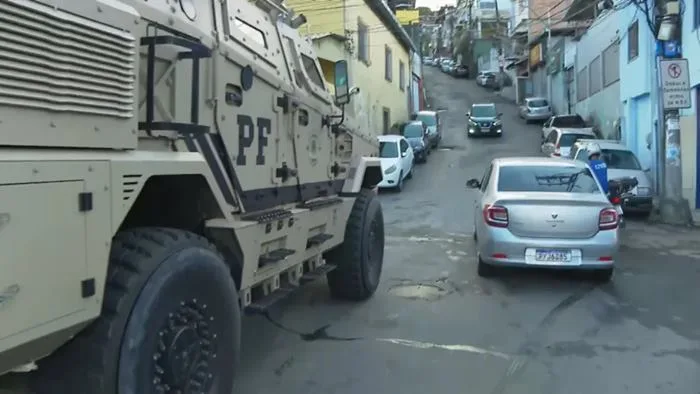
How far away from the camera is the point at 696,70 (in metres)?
15.4

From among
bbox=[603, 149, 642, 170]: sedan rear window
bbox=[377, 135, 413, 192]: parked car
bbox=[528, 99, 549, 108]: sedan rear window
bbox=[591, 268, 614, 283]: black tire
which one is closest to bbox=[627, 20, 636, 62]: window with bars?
bbox=[603, 149, 642, 170]: sedan rear window

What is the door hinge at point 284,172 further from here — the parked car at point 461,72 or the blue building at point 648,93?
the parked car at point 461,72

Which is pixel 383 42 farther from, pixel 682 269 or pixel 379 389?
pixel 379 389

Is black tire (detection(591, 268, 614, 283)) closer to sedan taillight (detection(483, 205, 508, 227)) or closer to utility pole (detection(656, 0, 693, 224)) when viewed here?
sedan taillight (detection(483, 205, 508, 227))

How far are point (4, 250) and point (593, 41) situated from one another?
33141 mm

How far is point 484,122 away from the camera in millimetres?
34688

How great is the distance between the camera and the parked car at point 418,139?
2656cm

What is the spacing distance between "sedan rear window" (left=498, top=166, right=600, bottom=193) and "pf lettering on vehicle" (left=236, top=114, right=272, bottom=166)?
424 centimetres

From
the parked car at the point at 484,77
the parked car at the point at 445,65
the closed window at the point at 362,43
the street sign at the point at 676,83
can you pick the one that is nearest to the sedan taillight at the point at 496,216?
the street sign at the point at 676,83

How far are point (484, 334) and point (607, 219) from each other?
2562 mm

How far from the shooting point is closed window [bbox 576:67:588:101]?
3444 centimetres

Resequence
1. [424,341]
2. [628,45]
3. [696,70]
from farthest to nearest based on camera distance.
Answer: [628,45], [696,70], [424,341]

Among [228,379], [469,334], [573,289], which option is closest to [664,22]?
[573,289]

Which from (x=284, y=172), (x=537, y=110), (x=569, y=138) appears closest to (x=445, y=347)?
(x=284, y=172)
